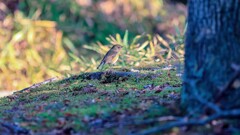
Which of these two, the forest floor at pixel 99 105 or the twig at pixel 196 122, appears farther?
the forest floor at pixel 99 105

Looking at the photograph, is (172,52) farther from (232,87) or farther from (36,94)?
(232,87)

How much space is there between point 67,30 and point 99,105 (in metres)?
11.5

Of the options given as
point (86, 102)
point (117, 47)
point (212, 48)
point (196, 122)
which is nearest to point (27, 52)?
point (117, 47)

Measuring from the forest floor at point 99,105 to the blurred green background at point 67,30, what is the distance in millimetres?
2634

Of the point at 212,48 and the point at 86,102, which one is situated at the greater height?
the point at 212,48

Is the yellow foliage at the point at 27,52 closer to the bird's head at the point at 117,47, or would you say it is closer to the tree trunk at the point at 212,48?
the bird's head at the point at 117,47

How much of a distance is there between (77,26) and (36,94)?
10.6 metres

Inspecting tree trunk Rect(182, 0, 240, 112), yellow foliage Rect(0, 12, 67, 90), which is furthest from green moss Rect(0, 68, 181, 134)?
yellow foliage Rect(0, 12, 67, 90)

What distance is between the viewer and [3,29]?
44.5 ft

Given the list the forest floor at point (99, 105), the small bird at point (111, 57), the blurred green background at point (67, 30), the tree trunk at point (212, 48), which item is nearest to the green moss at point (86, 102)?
the forest floor at point (99, 105)

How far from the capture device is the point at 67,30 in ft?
53.0

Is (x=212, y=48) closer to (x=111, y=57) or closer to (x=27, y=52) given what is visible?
(x=111, y=57)

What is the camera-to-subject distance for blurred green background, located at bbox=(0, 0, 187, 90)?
1246 centimetres

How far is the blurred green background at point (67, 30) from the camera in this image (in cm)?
1246
